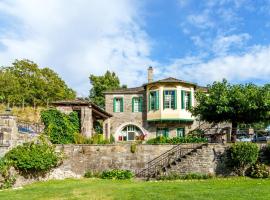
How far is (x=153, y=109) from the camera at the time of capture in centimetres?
3684

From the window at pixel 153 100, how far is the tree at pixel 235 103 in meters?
9.68

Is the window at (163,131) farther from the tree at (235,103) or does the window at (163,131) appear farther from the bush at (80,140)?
the bush at (80,140)

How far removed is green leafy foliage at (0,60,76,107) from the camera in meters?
46.8

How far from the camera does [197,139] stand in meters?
27.1

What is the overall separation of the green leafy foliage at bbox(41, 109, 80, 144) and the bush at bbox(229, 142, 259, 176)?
10737 millimetres

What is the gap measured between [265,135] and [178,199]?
17.2 m

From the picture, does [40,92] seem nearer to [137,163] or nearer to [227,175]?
[137,163]

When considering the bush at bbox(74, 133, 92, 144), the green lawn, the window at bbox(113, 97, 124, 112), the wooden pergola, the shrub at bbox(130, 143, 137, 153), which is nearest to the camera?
the green lawn

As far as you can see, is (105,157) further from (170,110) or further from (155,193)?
(170,110)

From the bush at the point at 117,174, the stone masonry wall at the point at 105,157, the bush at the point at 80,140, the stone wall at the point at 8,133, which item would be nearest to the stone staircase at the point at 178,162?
the stone masonry wall at the point at 105,157

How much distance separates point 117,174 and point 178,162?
3700mm

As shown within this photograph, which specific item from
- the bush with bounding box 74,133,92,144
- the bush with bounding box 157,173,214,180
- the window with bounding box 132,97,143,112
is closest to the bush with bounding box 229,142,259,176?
the bush with bounding box 157,173,214,180

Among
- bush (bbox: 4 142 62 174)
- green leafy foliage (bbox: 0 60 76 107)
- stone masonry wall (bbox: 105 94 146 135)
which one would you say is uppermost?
green leafy foliage (bbox: 0 60 76 107)

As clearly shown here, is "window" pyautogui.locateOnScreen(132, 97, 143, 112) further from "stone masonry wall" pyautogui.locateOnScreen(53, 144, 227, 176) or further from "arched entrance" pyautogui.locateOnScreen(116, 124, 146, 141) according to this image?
"stone masonry wall" pyautogui.locateOnScreen(53, 144, 227, 176)
